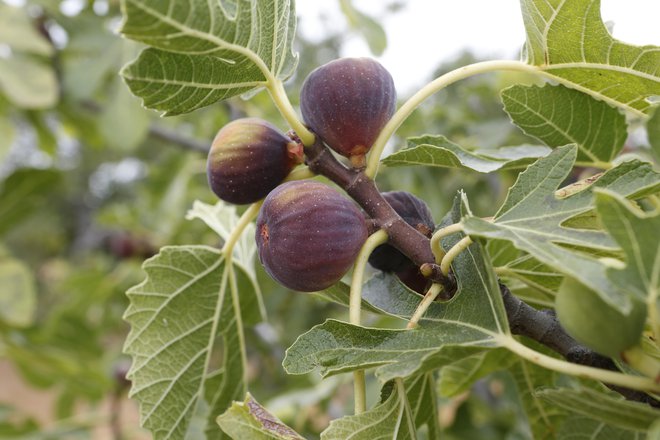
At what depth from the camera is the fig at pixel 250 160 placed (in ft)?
3.66

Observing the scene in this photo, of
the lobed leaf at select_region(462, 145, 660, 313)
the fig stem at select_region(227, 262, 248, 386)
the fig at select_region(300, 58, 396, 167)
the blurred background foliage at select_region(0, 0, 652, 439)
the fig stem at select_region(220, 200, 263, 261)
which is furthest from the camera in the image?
the blurred background foliage at select_region(0, 0, 652, 439)

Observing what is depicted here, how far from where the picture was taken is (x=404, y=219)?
3.77 feet

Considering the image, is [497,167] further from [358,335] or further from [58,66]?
[58,66]

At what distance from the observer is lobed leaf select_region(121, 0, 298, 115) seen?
0.84 m

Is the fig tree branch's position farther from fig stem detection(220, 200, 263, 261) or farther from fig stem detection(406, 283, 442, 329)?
fig stem detection(220, 200, 263, 261)

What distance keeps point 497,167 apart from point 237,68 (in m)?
0.50

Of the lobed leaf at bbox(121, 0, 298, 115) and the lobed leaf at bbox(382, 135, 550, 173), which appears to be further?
the lobed leaf at bbox(382, 135, 550, 173)

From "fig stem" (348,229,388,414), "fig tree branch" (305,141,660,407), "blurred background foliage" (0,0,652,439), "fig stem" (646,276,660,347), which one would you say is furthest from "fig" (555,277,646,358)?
"blurred background foliage" (0,0,652,439)

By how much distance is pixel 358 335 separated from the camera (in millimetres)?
942

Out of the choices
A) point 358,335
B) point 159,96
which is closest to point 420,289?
point 358,335

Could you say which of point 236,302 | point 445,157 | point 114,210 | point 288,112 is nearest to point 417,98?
point 445,157

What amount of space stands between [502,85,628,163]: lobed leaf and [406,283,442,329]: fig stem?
0.44 meters

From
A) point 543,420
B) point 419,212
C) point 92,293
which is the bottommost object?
point 92,293

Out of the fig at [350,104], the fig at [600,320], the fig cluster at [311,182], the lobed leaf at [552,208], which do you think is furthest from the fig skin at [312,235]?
the fig at [600,320]
